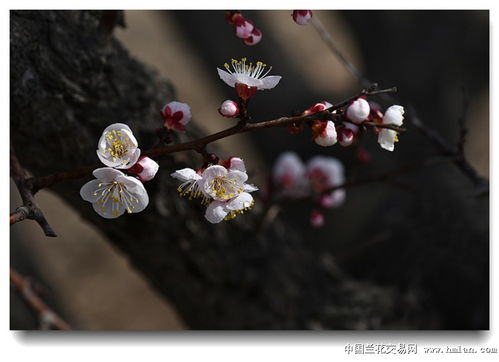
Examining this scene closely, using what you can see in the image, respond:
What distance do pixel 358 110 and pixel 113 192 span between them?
397 mm

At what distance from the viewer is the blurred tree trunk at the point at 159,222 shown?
1.17 m

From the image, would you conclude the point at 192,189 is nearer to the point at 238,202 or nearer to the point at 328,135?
the point at 238,202

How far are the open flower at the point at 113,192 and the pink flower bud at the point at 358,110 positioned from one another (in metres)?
0.31

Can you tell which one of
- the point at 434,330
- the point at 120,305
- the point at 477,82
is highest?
the point at 477,82

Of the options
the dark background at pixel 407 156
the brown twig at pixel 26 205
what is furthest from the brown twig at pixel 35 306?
the brown twig at pixel 26 205

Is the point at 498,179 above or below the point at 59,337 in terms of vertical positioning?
above

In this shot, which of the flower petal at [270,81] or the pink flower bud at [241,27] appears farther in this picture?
the pink flower bud at [241,27]

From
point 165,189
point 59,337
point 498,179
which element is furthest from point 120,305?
point 498,179

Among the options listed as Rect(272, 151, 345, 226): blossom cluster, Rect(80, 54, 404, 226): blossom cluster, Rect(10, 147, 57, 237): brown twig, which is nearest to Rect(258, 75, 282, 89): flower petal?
Rect(80, 54, 404, 226): blossom cluster

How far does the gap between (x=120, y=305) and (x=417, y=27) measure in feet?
5.40

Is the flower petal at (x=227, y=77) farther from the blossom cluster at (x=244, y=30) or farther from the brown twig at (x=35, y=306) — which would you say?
the brown twig at (x=35, y=306)

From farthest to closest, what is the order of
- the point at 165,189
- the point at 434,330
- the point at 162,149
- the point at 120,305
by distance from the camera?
the point at 120,305, the point at 434,330, the point at 165,189, the point at 162,149
